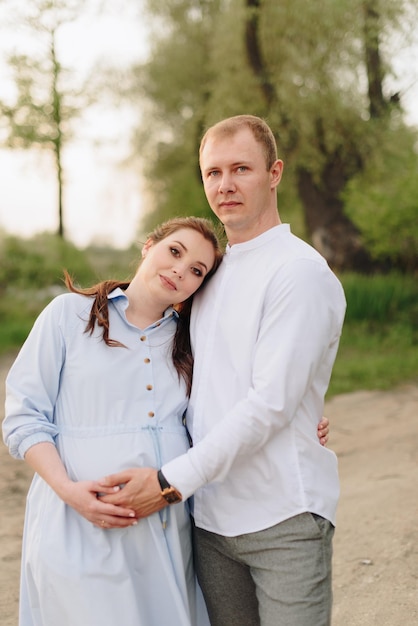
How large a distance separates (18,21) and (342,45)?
6919mm

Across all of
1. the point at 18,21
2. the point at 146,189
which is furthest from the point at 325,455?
the point at 146,189

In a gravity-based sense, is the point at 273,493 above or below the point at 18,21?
below

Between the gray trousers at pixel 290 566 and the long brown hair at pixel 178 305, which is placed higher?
the long brown hair at pixel 178 305

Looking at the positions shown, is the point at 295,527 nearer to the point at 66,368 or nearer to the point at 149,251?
the point at 66,368

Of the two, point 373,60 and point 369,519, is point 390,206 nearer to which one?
point 373,60

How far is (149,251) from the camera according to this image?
2.31m

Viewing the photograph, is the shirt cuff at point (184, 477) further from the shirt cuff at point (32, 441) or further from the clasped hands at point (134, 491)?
the shirt cuff at point (32, 441)

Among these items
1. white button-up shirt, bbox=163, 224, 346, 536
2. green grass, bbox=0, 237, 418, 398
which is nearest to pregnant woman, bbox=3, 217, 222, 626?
white button-up shirt, bbox=163, 224, 346, 536

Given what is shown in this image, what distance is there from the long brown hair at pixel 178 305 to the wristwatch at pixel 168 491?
1.17 feet

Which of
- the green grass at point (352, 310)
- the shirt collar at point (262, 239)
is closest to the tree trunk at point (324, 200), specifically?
the green grass at point (352, 310)

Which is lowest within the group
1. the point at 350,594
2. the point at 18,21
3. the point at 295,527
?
the point at 350,594

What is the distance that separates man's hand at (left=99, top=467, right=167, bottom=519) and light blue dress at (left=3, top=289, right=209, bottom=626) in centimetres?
9

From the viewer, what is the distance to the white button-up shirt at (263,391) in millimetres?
1863

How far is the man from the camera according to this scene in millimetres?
1871
